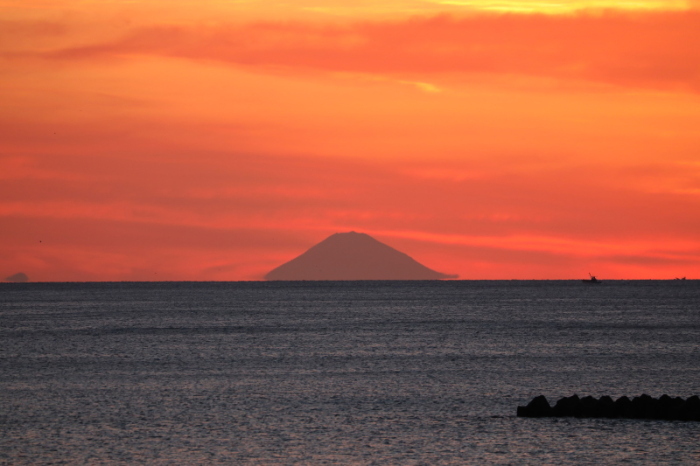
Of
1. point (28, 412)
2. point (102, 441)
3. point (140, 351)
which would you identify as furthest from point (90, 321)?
point (102, 441)

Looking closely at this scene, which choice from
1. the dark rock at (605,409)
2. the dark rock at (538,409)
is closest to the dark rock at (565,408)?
the dark rock at (538,409)

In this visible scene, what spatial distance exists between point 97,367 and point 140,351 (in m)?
15.2

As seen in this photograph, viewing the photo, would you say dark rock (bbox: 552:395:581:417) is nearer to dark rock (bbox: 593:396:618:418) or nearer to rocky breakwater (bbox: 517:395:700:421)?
rocky breakwater (bbox: 517:395:700:421)

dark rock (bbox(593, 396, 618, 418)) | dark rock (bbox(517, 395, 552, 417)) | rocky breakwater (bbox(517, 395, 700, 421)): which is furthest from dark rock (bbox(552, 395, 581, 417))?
dark rock (bbox(593, 396, 618, 418))

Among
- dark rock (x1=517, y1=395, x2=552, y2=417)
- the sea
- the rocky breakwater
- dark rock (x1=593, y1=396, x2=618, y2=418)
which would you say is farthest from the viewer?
dark rock (x1=517, y1=395, x2=552, y2=417)

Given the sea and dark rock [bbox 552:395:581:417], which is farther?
dark rock [bbox 552:395:581:417]

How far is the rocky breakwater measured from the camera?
3869 centimetres

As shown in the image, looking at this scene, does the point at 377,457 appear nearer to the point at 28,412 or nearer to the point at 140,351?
the point at 28,412

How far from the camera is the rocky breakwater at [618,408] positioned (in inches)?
1523

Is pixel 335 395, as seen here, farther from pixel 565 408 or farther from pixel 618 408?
pixel 618 408

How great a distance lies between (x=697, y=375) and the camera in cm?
5600

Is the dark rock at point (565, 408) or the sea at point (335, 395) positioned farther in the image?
the dark rock at point (565, 408)

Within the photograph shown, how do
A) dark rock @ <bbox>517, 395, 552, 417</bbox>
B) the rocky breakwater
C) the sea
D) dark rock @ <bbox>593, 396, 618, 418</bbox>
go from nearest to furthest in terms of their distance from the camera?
the sea < the rocky breakwater < dark rock @ <bbox>593, 396, 618, 418</bbox> < dark rock @ <bbox>517, 395, 552, 417</bbox>

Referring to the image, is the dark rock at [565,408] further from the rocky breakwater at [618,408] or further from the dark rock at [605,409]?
the dark rock at [605,409]
